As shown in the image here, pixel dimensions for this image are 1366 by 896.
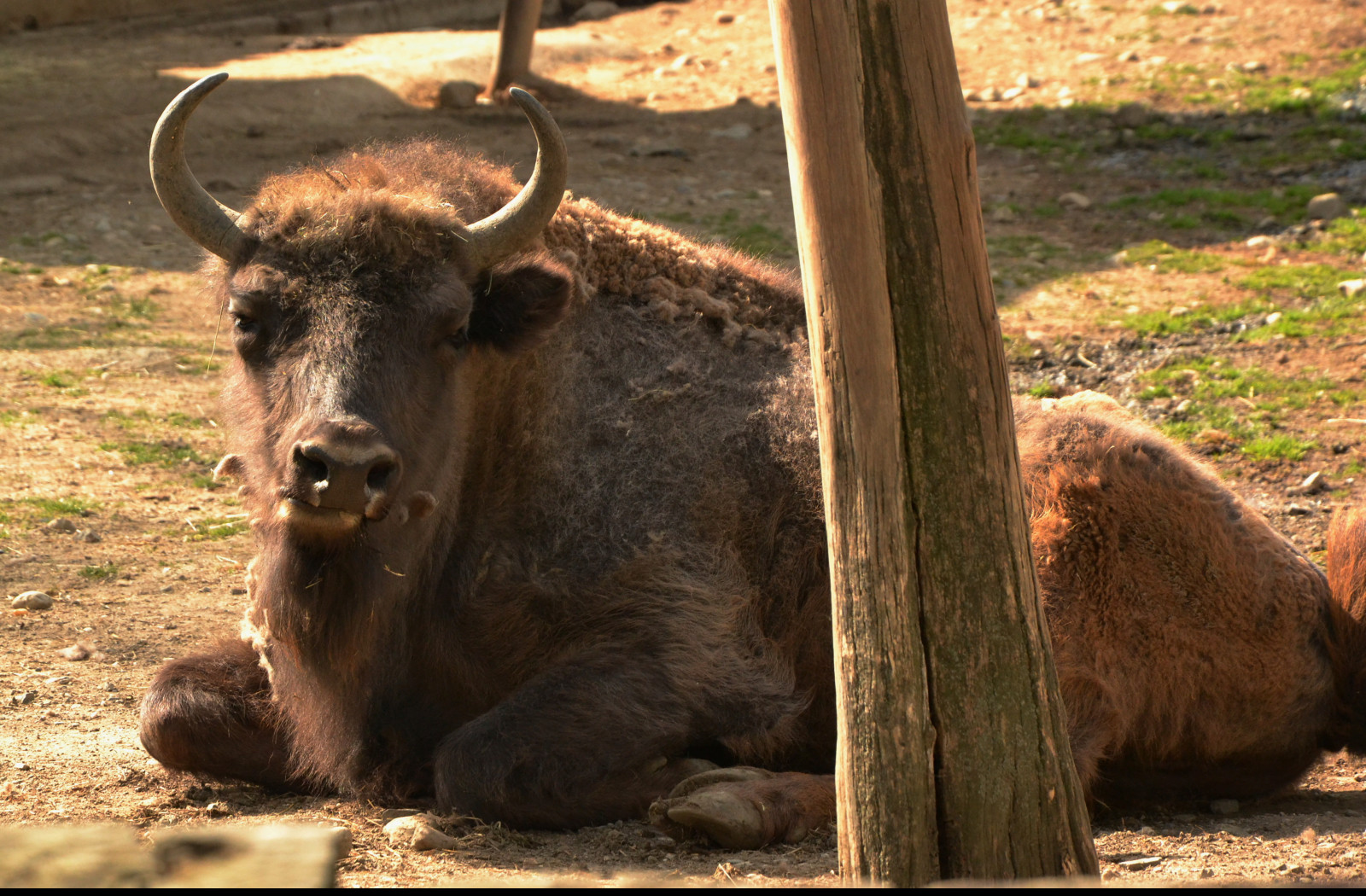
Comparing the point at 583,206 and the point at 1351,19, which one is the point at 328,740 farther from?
the point at 1351,19

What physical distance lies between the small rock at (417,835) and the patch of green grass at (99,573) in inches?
116

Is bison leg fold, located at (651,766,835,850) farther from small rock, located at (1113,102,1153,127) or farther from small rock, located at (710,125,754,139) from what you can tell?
small rock, located at (1113,102,1153,127)

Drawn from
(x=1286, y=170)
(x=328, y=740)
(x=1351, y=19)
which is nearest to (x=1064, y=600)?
(x=328, y=740)

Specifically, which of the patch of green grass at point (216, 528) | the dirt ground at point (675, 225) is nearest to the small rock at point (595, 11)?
the dirt ground at point (675, 225)

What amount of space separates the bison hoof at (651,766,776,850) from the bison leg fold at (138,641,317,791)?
1.49 m

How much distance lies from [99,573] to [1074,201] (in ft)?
31.0

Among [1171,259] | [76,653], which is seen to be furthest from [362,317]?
[1171,259]

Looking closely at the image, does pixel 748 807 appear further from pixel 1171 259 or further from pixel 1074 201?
pixel 1074 201

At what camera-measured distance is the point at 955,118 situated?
350 cm

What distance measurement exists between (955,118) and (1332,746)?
10.9 feet

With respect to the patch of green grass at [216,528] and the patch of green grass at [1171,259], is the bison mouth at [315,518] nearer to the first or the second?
the patch of green grass at [216,528]

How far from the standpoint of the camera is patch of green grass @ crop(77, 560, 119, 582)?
22.3 feet

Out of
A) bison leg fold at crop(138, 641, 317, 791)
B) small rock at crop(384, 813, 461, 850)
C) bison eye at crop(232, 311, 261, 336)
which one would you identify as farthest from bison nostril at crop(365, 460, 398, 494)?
bison leg fold at crop(138, 641, 317, 791)

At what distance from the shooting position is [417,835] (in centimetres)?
434
